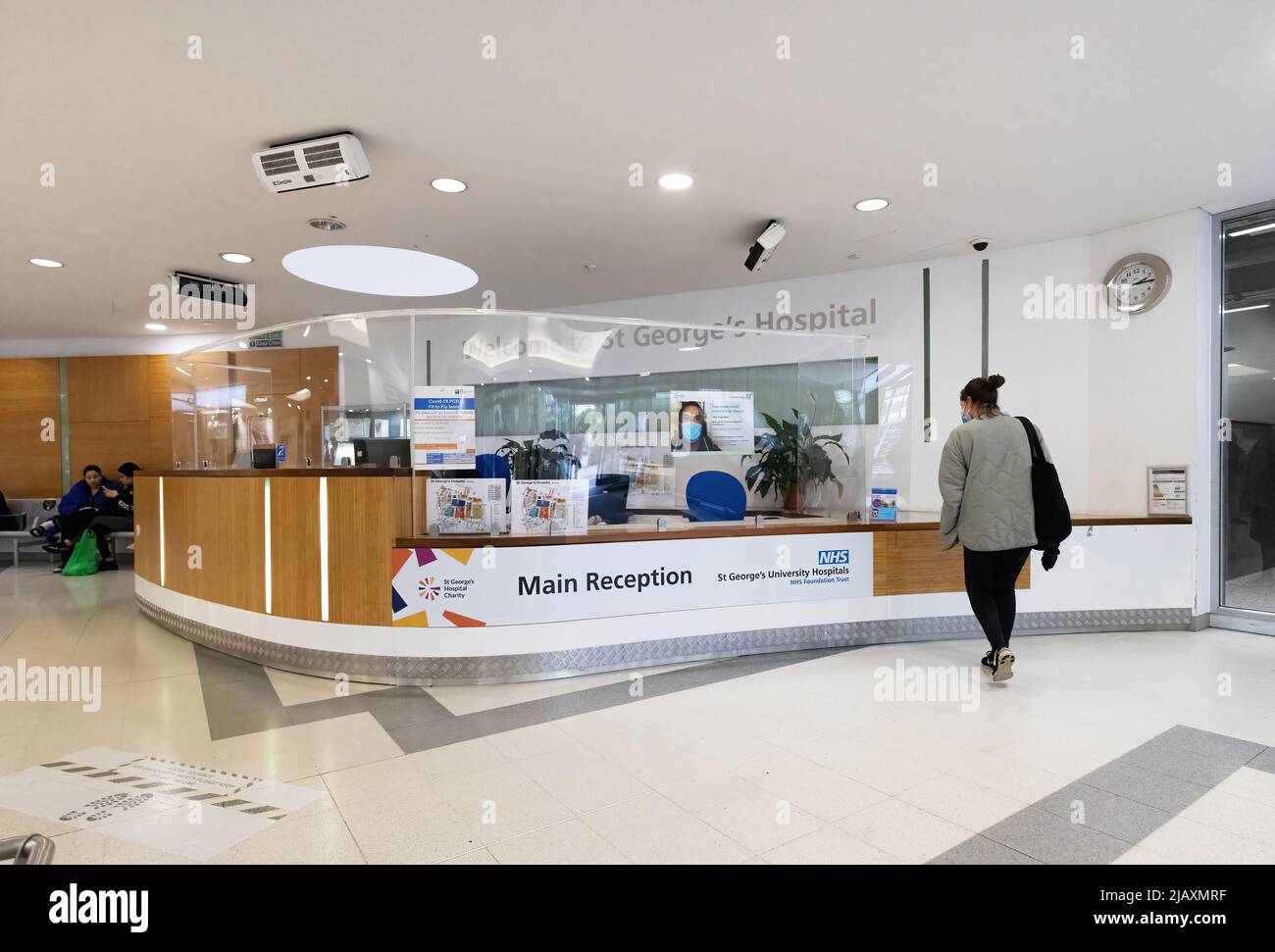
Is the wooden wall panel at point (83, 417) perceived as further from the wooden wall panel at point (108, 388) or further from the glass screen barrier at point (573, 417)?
the glass screen barrier at point (573, 417)

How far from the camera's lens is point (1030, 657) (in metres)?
4.32

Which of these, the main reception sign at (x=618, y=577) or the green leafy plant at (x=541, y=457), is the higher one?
the green leafy plant at (x=541, y=457)

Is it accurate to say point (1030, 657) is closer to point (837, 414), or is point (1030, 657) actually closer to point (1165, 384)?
point (837, 414)

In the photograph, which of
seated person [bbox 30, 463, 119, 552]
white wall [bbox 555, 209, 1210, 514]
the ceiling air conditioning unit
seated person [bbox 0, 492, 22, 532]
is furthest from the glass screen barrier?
seated person [bbox 0, 492, 22, 532]

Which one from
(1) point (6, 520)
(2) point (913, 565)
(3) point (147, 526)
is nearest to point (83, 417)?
(1) point (6, 520)

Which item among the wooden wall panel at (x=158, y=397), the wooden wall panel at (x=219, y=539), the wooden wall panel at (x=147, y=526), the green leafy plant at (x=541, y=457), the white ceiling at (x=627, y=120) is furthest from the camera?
the wooden wall panel at (x=158, y=397)

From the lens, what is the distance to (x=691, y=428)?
4.44 meters

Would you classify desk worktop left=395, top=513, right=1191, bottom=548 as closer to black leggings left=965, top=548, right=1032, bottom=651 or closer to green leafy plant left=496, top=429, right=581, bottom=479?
green leafy plant left=496, top=429, right=581, bottom=479

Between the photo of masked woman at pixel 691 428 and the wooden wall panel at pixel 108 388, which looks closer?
the photo of masked woman at pixel 691 428

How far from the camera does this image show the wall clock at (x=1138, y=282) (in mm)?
5105

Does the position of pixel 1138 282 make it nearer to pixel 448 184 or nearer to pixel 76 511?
pixel 448 184

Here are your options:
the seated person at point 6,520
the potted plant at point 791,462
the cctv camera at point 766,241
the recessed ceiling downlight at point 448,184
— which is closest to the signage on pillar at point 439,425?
the recessed ceiling downlight at point 448,184

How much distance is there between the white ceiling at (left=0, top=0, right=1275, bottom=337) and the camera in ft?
9.27

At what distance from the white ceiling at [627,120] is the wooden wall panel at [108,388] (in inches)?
161
